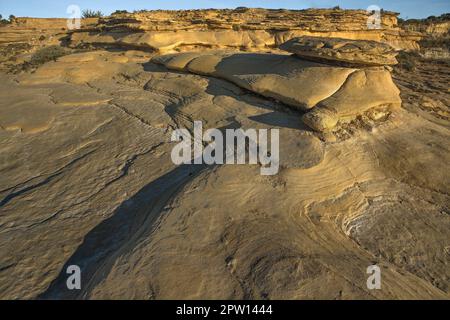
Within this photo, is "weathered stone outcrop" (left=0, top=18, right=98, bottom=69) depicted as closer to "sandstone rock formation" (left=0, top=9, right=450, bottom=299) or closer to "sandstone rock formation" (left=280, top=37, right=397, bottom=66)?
"sandstone rock formation" (left=0, top=9, right=450, bottom=299)

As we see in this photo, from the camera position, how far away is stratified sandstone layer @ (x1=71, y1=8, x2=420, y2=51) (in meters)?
9.58

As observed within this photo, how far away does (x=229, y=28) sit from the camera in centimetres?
1031

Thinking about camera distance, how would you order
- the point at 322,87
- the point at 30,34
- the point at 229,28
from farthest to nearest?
the point at 30,34 < the point at 229,28 < the point at 322,87

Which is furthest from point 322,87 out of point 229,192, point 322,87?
point 229,192

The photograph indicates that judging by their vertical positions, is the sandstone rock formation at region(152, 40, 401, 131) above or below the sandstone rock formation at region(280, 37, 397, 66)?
below

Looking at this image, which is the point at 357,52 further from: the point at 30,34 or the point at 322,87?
the point at 30,34

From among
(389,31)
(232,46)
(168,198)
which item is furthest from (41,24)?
(168,198)

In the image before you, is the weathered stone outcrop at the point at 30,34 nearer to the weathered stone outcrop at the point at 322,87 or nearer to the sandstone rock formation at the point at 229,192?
the sandstone rock formation at the point at 229,192

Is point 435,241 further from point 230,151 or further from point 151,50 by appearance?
point 151,50

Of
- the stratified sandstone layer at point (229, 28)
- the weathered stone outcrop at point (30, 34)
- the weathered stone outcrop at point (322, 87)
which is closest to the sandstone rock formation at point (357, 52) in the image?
the weathered stone outcrop at point (322, 87)

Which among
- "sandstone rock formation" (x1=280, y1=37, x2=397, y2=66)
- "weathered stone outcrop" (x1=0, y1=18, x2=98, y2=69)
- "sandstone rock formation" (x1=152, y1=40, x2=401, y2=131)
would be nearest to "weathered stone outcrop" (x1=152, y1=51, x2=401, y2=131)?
"sandstone rock formation" (x1=152, y1=40, x2=401, y2=131)

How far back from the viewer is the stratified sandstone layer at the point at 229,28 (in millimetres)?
9578

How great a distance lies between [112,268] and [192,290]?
664 millimetres

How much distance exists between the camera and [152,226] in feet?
10.3
